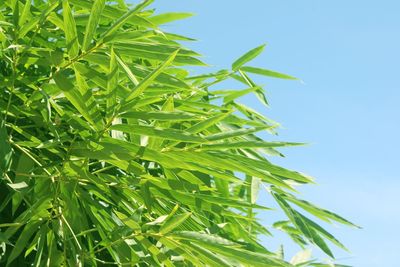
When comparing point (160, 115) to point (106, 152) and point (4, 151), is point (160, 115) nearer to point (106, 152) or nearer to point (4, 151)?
point (106, 152)

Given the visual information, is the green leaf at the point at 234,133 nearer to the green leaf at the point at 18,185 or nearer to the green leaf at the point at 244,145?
the green leaf at the point at 244,145

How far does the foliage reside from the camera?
1792 mm

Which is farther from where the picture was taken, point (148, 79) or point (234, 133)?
point (234, 133)

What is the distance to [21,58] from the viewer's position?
76.8 inches

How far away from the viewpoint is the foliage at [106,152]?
5.88 feet

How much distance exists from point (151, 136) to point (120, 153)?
0.09m

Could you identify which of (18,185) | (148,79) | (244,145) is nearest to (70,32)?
(148,79)

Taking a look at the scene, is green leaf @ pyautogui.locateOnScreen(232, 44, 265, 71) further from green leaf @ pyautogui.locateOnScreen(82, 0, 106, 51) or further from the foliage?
green leaf @ pyautogui.locateOnScreen(82, 0, 106, 51)

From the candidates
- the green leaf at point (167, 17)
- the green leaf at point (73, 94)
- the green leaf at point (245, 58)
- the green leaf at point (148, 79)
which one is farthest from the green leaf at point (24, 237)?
the green leaf at point (245, 58)

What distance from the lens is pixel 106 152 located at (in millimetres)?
1783

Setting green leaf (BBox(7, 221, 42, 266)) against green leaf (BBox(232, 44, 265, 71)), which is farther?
green leaf (BBox(232, 44, 265, 71))

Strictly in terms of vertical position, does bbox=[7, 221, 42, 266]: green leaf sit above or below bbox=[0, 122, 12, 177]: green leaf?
below

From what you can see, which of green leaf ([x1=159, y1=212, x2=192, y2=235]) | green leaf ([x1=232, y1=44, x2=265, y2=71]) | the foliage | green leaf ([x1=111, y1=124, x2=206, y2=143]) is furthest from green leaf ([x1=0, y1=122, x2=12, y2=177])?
green leaf ([x1=232, y1=44, x2=265, y2=71])

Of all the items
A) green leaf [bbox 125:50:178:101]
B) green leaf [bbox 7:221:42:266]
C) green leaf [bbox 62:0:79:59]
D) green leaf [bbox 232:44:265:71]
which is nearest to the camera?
green leaf [bbox 125:50:178:101]
